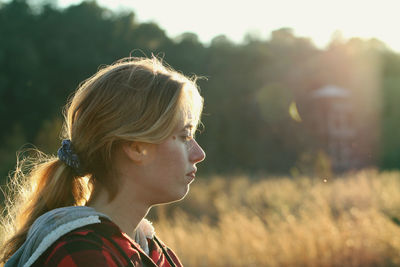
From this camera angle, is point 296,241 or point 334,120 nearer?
point 296,241

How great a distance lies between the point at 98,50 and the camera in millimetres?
26250

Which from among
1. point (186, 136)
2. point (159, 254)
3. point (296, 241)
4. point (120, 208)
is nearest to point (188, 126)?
point (186, 136)

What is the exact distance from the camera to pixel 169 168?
1583mm

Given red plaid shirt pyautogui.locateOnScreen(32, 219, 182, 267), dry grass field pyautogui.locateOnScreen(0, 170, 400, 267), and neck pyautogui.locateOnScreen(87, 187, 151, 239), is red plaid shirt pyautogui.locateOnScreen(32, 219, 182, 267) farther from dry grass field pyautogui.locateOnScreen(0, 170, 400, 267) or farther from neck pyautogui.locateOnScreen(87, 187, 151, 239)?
dry grass field pyautogui.locateOnScreen(0, 170, 400, 267)

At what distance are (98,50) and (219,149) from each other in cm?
817

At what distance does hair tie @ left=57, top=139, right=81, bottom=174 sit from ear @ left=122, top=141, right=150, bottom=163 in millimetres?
175

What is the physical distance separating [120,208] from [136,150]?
0.19 metres

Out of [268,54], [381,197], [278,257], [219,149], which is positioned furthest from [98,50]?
[278,257]

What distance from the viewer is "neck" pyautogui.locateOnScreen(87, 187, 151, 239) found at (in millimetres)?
1585

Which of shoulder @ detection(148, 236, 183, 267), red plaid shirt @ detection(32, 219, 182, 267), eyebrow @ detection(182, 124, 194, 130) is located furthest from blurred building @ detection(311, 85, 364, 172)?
red plaid shirt @ detection(32, 219, 182, 267)

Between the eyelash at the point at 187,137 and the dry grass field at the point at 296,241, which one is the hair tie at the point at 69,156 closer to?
the eyelash at the point at 187,137

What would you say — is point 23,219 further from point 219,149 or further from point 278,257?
point 219,149

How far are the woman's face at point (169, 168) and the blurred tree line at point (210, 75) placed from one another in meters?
20.6

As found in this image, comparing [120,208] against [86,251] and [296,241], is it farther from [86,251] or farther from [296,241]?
[296,241]
